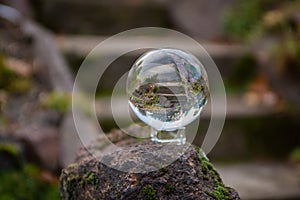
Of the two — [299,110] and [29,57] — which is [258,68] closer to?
[299,110]

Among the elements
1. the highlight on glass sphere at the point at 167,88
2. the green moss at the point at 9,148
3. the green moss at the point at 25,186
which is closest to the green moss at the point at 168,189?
the highlight on glass sphere at the point at 167,88

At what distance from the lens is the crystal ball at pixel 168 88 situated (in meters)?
1.91

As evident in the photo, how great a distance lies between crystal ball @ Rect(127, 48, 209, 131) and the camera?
1906 mm

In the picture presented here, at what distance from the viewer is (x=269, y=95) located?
578 centimetres

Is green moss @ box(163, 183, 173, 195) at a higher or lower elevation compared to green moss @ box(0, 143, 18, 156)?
lower

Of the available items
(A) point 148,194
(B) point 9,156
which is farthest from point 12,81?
(A) point 148,194

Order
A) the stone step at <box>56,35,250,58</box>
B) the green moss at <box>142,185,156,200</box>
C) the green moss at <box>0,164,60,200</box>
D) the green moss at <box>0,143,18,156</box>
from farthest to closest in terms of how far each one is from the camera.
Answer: the stone step at <box>56,35,250,58</box>, the green moss at <box>0,143,18,156</box>, the green moss at <box>0,164,60,200</box>, the green moss at <box>142,185,156,200</box>

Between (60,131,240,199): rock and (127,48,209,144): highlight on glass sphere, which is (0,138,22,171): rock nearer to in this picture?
(60,131,240,199): rock

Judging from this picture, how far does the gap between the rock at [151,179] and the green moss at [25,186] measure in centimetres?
192

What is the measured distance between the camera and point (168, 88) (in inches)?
74.6

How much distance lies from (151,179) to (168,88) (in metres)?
0.33

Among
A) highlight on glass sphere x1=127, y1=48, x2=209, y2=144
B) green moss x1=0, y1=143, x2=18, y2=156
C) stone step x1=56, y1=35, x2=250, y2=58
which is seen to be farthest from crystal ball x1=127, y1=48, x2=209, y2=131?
stone step x1=56, y1=35, x2=250, y2=58

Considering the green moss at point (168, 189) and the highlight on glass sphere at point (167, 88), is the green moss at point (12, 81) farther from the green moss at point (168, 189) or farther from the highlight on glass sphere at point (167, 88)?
the green moss at point (168, 189)

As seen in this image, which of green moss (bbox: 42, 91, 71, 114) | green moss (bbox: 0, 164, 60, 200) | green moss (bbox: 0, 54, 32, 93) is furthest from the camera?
green moss (bbox: 0, 54, 32, 93)
